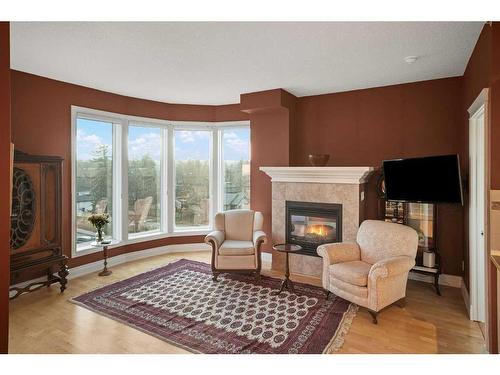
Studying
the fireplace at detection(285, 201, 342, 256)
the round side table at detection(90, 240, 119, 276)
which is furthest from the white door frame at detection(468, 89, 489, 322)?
the round side table at detection(90, 240, 119, 276)

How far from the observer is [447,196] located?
10.8ft

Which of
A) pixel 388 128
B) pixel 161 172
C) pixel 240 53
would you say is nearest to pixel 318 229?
pixel 388 128

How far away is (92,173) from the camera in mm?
4621

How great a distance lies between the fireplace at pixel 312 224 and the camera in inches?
168

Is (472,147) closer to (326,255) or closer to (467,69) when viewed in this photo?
(467,69)

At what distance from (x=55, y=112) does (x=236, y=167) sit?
2985mm

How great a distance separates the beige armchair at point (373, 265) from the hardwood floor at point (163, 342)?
0.23m

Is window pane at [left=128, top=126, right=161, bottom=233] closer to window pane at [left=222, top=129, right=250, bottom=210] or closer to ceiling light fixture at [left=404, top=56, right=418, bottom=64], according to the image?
window pane at [left=222, top=129, right=250, bottom=210]

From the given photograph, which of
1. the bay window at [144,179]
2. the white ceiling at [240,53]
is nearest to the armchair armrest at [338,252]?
A: the white ceiling at [240,53]

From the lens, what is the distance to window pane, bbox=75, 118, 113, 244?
445 centimetres

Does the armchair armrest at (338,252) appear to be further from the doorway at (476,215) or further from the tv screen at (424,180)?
the doorway at (476,215)

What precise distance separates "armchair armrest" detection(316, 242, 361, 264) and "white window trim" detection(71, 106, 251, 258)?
2.70 meters

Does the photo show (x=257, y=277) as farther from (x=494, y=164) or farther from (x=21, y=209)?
(x=21, y=209)
